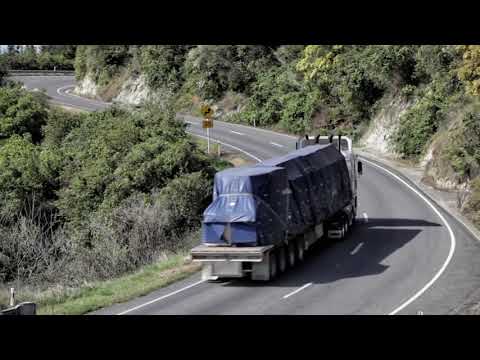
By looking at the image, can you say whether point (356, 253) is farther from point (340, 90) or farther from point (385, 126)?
point (340, 90)

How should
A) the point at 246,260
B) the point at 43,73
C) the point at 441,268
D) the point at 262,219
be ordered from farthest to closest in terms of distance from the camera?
the point at 43,73
the point at 441,268
the point at 262,219
the point at 246,260

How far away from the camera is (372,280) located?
72.7 ft

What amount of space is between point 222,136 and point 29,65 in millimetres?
64177

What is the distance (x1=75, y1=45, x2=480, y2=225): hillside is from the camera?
3944cm

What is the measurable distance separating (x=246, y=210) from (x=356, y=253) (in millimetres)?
6122

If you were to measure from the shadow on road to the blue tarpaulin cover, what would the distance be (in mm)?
1265

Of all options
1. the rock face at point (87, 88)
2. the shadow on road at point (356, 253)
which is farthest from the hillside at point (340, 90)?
the shadow on road at point (356, 253)

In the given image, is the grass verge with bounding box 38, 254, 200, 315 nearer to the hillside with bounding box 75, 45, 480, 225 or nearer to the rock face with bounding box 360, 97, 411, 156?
the hillside with bounding box 75, 45, 480, 225

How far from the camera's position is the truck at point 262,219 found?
70.4 feet

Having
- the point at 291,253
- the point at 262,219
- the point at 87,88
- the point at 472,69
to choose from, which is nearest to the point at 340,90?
the point at 472,69

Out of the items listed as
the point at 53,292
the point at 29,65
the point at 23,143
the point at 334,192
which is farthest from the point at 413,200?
the point at 29,65

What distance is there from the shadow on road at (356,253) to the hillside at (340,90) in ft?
12.2

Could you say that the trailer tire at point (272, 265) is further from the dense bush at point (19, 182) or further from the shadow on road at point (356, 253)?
the dense bush at point (19, 182)

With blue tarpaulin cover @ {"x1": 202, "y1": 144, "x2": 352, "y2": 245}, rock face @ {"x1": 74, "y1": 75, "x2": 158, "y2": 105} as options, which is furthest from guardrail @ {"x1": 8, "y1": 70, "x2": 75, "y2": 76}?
blue tarpaulin cover @ {"x1": 202, "y1": 144, "x2": 352, "y2": 245}
